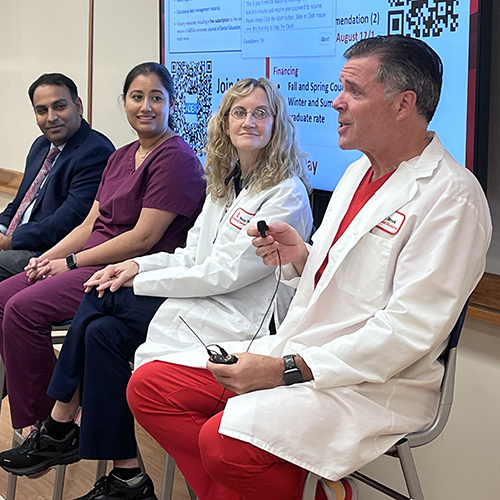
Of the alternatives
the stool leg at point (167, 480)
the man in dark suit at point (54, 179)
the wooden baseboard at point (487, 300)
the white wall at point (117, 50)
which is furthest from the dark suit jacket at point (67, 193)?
the wooden baseboard at point (487, 300)

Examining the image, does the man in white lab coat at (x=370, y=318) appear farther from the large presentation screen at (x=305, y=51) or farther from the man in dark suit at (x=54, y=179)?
the man in dark suit at (x=54, y=179)

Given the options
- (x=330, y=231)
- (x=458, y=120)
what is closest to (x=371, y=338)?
(x=330, y=231)

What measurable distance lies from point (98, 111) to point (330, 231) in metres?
2.61

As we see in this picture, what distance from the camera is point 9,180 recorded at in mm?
4926

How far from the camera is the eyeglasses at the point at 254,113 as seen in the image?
7.52 feet

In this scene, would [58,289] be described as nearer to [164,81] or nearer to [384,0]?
[164,81]

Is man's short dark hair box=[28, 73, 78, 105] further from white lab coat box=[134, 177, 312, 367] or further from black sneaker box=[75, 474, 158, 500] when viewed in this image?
black sneaker box=[75, 474, 158, 500]

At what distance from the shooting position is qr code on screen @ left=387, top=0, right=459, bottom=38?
6.58 ft

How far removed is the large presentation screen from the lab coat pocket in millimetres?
547

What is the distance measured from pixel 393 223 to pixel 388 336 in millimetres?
262

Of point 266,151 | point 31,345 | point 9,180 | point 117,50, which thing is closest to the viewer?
point 266,151

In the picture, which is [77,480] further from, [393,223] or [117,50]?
[117,50]

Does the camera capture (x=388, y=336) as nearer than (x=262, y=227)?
Yes

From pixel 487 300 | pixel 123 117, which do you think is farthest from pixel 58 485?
pixel 123 117
